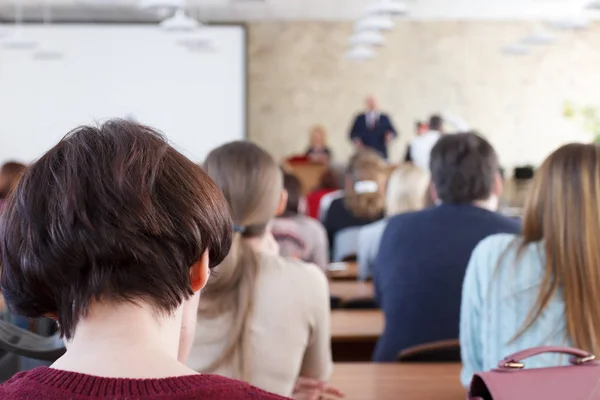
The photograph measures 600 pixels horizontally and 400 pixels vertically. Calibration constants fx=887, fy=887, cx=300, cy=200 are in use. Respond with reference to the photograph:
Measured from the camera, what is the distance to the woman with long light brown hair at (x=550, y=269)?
85.5 inches

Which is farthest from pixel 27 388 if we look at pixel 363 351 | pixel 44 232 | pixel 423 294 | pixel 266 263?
pixel 363 351

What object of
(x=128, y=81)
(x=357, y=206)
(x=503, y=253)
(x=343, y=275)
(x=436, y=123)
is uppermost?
(x=128, y=81)

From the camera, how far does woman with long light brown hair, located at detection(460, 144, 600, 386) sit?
85.5 inches

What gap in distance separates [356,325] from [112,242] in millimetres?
2614

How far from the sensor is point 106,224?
953 millimetres

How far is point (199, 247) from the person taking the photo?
1.01m

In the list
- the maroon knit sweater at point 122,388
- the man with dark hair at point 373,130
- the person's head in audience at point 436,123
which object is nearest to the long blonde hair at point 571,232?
the maroon knit sweater at point 122,388

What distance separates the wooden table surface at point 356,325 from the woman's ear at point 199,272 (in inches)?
87.1

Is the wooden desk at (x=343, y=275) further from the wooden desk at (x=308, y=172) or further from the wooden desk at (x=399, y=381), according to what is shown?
the wooden desk at (x=308, y=172)

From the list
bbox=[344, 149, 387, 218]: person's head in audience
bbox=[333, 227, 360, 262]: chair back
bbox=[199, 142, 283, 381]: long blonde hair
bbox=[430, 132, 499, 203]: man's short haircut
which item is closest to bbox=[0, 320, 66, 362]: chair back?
bbox=[199, 142, 283, 381]: long blonde hair

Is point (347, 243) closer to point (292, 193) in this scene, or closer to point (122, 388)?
point (292, 193)

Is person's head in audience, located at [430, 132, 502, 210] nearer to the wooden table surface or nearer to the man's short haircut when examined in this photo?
the man's short haircut

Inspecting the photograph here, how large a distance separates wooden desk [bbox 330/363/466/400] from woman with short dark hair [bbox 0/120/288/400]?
4.71ft

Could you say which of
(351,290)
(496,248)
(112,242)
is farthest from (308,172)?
(112,242)
